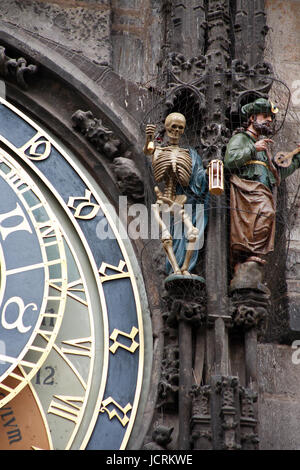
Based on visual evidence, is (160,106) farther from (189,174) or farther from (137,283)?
(137,283)

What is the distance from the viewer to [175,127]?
770cm

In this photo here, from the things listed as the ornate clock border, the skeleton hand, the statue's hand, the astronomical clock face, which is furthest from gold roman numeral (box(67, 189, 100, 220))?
the statue's hand

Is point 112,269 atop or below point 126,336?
atop

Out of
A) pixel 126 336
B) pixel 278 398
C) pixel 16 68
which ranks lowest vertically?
pixel 278 398

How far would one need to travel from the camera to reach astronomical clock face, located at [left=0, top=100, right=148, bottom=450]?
710 centimetres

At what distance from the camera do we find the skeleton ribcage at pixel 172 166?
7.57m

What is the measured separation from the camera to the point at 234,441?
6773 millimetres

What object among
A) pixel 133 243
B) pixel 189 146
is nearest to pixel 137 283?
pixel 133 243

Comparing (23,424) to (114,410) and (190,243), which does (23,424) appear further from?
(190,243)

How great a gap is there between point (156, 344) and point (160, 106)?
4.41 ft

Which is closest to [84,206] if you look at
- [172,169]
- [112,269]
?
[112,269]

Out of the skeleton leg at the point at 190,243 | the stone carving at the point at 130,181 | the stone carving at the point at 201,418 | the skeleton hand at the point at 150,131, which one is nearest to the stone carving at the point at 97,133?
the stone carving at the point at 130,181

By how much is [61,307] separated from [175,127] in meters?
1.14

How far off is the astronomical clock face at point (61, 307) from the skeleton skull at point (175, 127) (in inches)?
19.5
